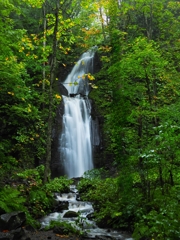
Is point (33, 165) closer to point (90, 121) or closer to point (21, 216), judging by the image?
point (90, 121)

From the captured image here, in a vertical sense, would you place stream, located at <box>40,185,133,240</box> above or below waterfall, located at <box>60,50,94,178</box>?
below

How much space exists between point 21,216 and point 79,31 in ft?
76.8

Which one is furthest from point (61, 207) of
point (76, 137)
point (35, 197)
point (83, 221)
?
point (76, 137)

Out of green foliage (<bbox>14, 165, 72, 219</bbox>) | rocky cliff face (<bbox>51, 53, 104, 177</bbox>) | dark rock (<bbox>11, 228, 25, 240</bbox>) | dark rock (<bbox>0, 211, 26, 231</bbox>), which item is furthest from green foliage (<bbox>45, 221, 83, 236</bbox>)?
rocky cliff face (<bbox>51, 53, 104, 177</bbox>)

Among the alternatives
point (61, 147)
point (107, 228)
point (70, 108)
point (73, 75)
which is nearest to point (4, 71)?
point (107, 228)

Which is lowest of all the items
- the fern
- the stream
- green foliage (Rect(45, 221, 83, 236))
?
the stream

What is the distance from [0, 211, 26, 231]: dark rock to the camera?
5758mm

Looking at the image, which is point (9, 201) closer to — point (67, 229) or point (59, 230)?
point (59, 230)

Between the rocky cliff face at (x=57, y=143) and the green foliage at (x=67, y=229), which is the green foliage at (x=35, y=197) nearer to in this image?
the green foliage at (x=67, y=229)

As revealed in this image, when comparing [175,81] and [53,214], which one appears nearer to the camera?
[53,214]

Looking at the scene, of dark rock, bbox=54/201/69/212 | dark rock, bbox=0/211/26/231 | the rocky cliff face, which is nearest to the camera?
dark rock, bbox=0/211/26/231

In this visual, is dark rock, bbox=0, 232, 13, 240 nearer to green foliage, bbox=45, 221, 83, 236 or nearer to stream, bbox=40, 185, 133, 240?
green foliage, bbox=45, 221, 83, 236

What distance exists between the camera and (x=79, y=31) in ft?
86.9

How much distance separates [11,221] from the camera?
586cm
